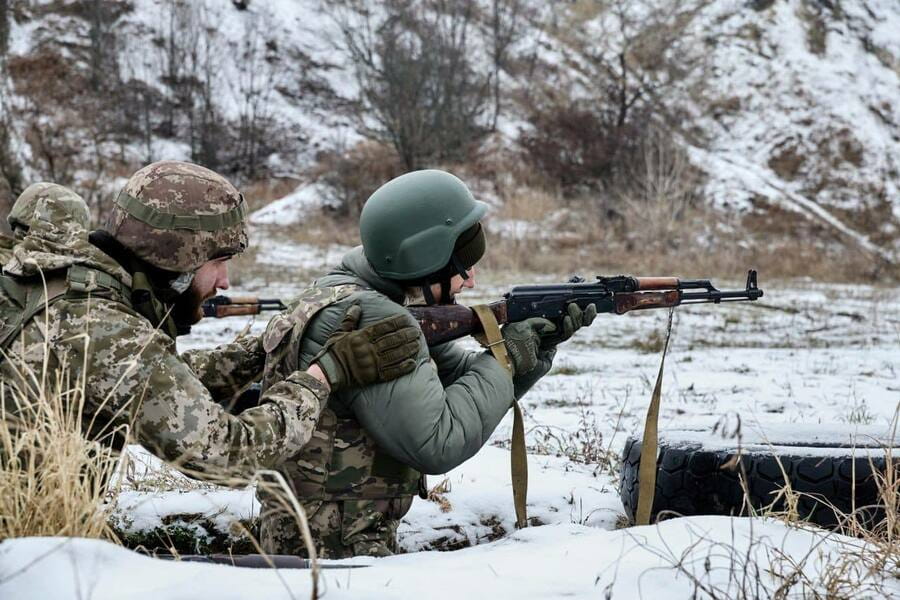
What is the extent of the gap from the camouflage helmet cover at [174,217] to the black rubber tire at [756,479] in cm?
190

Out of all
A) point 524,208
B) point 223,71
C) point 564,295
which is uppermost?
point 223,71

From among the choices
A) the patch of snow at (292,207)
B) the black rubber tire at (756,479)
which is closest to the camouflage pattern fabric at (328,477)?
the black rubber tire at (756,479)

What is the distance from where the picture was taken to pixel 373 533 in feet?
9.18

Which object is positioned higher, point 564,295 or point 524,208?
point 524,208

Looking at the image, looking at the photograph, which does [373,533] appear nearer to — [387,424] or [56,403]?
[387,424]

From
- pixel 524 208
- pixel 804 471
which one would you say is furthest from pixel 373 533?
pixel 524 208

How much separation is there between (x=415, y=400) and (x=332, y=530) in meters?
0.62

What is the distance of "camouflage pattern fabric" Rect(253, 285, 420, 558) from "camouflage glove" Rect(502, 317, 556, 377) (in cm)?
65

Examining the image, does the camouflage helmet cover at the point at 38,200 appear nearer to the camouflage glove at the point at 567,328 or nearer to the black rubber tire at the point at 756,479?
the camouflage glove at the point at 567,328

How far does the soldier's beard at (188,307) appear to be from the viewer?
2717 millimetres

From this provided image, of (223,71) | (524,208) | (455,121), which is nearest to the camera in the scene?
(524,208)

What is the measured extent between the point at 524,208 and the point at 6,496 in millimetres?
20785

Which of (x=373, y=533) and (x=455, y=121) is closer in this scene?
(x=373, y=533)

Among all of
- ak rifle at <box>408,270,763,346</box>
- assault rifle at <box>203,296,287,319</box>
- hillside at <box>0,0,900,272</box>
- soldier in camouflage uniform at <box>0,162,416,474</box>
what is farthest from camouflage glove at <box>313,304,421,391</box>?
hillside at <box>0,0,900,272</box>
